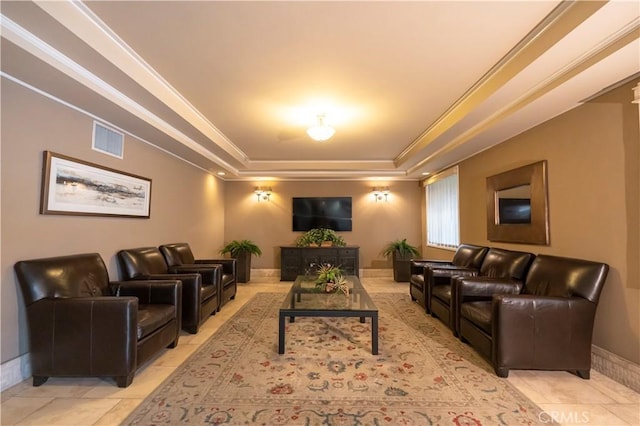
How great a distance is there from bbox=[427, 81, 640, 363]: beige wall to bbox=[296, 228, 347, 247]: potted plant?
4218mm

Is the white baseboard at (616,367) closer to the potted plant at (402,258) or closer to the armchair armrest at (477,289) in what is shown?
the armchair armrest at (477,289)

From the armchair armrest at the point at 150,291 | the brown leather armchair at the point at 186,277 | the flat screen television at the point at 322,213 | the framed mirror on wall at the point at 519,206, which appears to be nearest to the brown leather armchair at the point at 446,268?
the framed mirror on wall at the point at 519,206

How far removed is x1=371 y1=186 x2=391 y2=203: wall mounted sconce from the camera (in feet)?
24.0

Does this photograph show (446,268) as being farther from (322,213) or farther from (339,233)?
(322,213)

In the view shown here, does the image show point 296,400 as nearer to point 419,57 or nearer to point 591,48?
point 419,57

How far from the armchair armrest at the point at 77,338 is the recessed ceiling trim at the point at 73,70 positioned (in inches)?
71.5

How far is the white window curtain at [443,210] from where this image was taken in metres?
5.64

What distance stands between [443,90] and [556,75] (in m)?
0.98

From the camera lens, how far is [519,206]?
3713 mm

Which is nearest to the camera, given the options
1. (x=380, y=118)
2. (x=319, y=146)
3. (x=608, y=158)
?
(x=608, y=158)

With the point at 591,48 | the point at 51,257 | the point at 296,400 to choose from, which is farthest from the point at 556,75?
the point at 51,257

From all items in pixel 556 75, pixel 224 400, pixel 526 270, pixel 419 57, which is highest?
pixel 419 57

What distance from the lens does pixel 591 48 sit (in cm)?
202

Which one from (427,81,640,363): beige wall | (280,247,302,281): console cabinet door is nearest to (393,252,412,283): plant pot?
(280,247,302,281): console cabinet door
